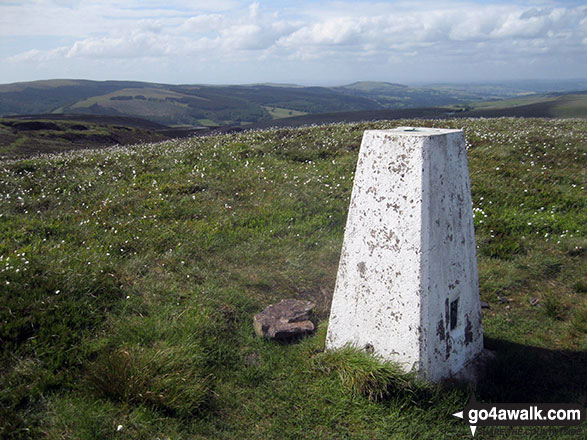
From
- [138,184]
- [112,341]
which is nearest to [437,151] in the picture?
[112,341]

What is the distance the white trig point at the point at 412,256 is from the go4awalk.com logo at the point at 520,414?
42cm

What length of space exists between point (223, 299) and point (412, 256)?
2974mm

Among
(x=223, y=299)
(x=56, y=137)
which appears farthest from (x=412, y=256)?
(x=56, y=137)

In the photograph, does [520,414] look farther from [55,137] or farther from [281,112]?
[281,112]

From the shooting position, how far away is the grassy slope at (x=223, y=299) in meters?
3.90

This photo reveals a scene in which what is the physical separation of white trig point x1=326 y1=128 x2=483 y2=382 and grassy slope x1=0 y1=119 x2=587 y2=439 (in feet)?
1.11

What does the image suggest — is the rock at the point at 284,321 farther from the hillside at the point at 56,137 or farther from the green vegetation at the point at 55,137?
the green vegetation at the point at 55,137

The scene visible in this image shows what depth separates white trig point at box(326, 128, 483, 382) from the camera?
4008 mm

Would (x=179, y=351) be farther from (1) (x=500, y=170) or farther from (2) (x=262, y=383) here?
(1) (x=500, y=170)

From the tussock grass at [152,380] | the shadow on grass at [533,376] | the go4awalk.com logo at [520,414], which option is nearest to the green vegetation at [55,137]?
the tussock grass at [152,380]

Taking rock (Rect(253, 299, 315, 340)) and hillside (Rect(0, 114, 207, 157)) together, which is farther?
hillside (Rect(0, 114, 207, 157))

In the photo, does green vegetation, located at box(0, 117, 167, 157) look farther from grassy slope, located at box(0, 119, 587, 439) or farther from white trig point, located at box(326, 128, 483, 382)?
white trig point, located at box(326, 128, 483, 382)

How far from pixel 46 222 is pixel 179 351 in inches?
198

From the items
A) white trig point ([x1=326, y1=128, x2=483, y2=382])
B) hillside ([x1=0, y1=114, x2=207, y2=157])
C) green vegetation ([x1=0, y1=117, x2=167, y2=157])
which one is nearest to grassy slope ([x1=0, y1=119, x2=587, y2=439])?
white trig point ([x1=326, y1=128, x2=483, y2=382])
